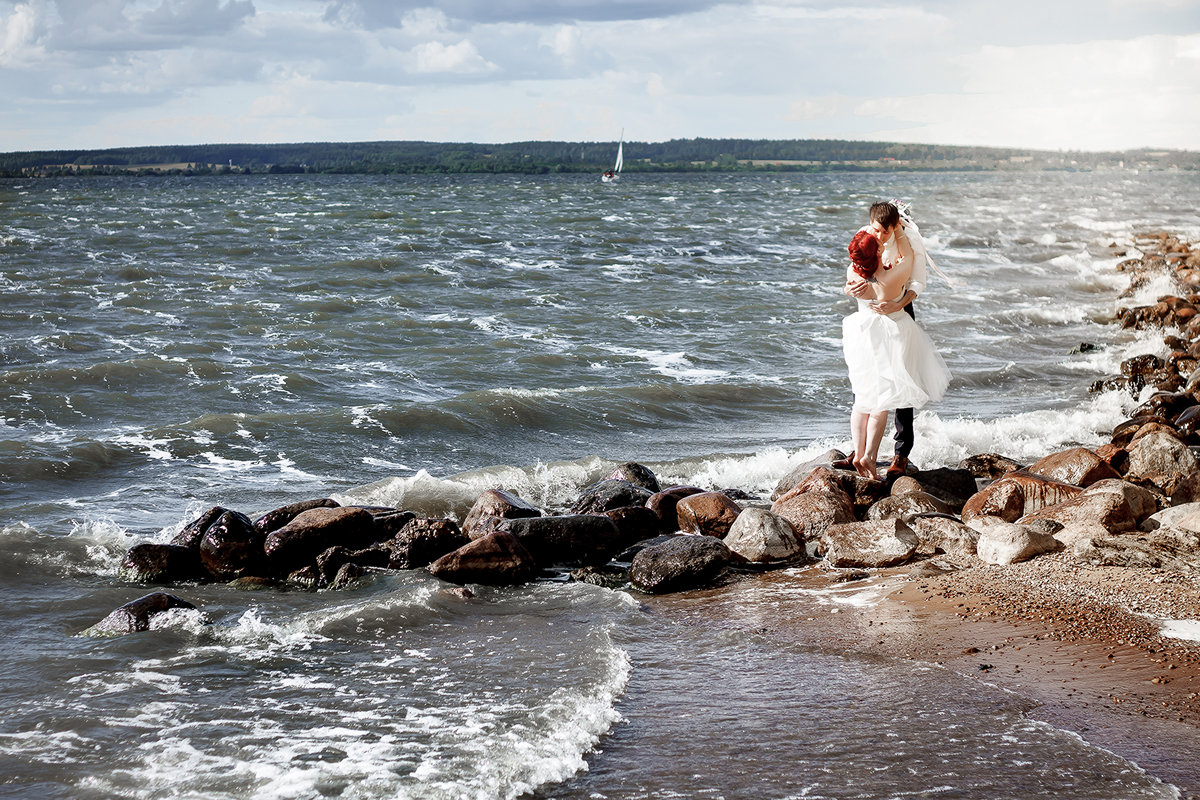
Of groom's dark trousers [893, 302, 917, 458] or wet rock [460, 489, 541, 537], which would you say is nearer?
wet rock [460, 489, 541, 537]

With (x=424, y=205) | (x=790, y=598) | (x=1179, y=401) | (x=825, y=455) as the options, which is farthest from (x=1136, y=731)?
(x=424, y=205)

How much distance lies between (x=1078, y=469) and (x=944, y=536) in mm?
2111

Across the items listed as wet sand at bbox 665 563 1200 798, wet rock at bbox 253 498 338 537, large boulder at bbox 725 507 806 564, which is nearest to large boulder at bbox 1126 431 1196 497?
wet sand at bbox 665 563 1200 798

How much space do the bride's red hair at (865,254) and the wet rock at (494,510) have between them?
2950 millimetres

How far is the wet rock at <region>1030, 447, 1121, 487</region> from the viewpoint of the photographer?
25.8ft

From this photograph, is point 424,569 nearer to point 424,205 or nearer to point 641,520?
point 641,520

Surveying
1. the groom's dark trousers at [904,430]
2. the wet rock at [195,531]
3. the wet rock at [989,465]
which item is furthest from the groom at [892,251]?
the wet rock at [195,531]

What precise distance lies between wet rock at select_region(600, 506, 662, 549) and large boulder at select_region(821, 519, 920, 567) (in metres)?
1.32

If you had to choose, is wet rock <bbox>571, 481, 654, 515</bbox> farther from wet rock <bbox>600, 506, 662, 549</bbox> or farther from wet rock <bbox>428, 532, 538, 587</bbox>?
wet rock <bbox>428, 532, 538, 587</bbox>

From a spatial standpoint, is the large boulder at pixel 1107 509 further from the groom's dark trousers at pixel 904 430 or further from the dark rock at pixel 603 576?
the dark rock at pixel 603 576

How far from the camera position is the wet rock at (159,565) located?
6.66 meters

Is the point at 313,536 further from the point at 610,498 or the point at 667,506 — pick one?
the point at 667,506

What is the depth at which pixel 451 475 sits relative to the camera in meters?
9.72

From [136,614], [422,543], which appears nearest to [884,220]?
[422,543]
